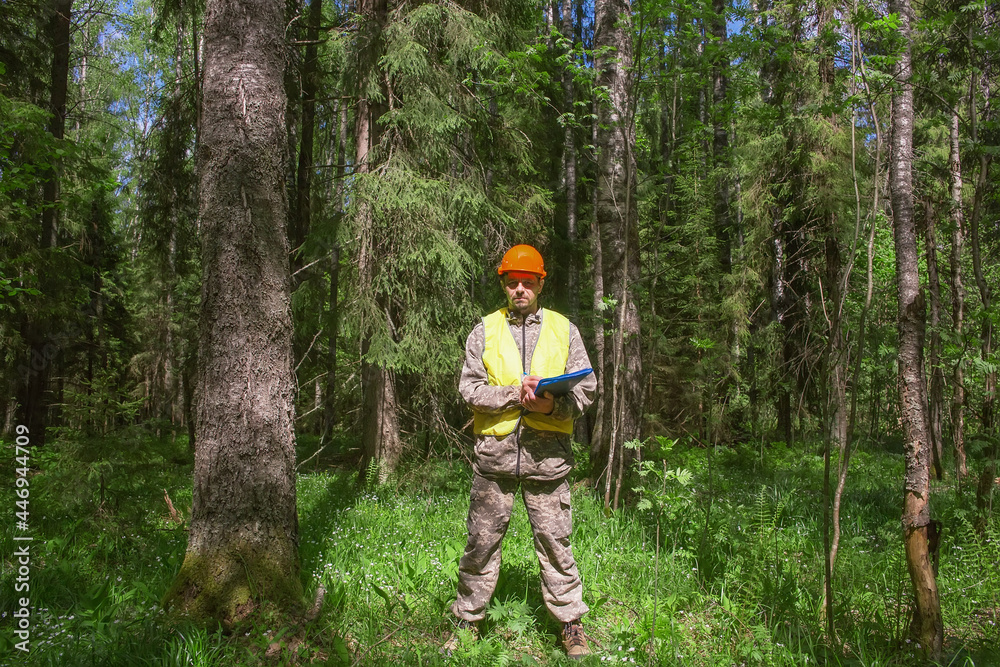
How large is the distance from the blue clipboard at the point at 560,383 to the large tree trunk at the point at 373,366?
447 centimetres

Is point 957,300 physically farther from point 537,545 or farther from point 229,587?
point 229,587

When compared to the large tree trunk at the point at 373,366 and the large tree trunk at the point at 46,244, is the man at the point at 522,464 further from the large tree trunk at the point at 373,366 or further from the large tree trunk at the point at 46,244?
the large tree trunk at the point at 46,244

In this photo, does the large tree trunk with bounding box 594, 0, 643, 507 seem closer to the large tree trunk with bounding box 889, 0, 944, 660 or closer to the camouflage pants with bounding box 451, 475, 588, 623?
the large tree trunk with bounding box 889, 0, 944, 660

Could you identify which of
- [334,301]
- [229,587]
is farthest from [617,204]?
[334,301]

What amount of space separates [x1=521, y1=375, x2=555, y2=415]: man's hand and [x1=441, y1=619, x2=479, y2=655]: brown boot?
140 centimetres

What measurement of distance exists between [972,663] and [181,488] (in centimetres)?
865

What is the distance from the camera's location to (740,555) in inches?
171

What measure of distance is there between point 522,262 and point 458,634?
2.26m

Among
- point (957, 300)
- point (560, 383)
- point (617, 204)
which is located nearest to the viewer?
point (560, 383)

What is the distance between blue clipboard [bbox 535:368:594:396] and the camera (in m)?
3.00

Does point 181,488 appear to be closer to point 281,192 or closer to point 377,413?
point 377,413

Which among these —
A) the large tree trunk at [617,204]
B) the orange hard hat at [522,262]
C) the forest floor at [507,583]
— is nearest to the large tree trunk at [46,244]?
the forest floor at [507,583]

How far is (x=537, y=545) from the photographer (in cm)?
346

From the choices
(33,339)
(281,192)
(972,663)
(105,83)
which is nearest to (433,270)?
(281,192)
